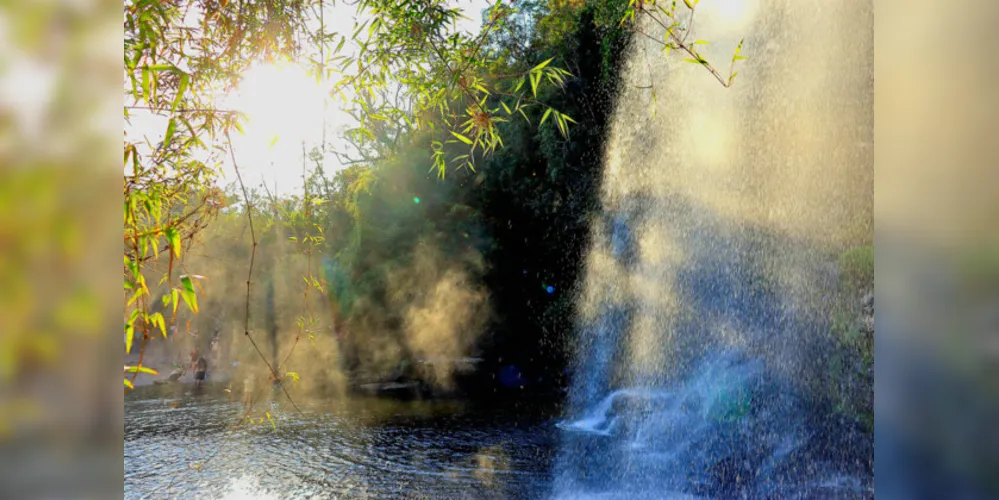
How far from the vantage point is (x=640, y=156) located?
33.6 ft

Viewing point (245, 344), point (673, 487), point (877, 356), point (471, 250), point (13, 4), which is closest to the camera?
point (13, 4)

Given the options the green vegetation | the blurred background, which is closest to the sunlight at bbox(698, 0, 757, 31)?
the green vegetation

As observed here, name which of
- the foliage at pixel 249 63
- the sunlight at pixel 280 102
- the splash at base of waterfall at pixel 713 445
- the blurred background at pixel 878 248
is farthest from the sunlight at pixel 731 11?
the blurred background at pixel 878 248

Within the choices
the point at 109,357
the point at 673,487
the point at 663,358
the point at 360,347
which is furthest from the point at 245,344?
the point at 109,357

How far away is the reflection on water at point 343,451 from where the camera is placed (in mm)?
6848

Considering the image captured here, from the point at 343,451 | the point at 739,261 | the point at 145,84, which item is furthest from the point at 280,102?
the point at 739,261

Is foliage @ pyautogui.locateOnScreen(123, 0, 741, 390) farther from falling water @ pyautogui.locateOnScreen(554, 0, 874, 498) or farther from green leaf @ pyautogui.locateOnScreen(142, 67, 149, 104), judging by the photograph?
falling water @ pyautogui.locateOnScreen(554, 0, 874, 498)

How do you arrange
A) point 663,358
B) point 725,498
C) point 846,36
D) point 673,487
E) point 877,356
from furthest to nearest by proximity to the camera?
point 663,358 < point 846,36 < point 673,487 < point 725,498 < point 877,356

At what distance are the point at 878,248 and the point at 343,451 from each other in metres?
8.56

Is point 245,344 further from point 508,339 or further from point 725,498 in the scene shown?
point 725,498

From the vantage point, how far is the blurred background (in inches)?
20.9

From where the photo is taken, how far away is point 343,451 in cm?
828

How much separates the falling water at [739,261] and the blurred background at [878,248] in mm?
6312

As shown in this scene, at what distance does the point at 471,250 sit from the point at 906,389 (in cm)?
1157
